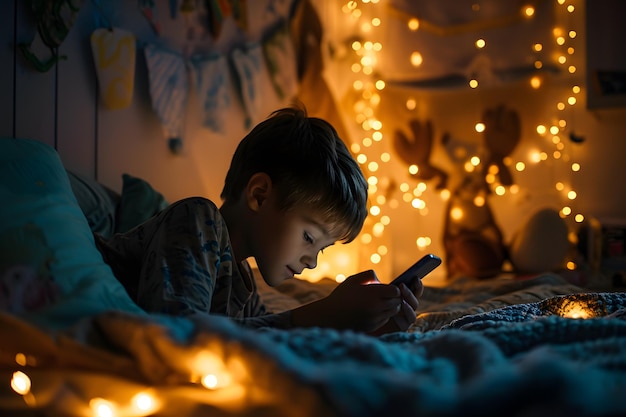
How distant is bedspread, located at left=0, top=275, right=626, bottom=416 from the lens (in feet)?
1.42

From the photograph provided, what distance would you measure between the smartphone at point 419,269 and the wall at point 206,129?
926 mm

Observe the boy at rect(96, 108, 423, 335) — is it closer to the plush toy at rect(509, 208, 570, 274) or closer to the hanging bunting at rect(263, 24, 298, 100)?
the hanging bunting at rect(263, 24, 298, 100)

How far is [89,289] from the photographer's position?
0.71 m

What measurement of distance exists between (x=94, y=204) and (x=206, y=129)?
31.8 inches

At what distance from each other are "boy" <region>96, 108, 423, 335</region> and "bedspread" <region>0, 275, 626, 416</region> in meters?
0.26

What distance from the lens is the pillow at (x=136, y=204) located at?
143 cm

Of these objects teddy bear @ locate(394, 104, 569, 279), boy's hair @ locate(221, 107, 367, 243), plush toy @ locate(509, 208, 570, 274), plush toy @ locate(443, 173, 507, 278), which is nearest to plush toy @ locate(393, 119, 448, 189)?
teddy bear @ locate(394, 104, 569, 279)

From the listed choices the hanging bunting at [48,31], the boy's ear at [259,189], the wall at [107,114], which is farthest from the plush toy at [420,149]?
the boy's ear at [259,189]

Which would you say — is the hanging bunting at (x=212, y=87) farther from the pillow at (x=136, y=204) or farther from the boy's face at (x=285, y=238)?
the boy's face at (x=285, y=238)

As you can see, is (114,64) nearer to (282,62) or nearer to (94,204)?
(94,204)

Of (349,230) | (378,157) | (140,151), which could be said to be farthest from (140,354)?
(378,157)

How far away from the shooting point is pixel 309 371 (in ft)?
1.53

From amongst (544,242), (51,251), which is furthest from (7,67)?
(544,242)

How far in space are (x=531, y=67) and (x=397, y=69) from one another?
0.61 meters
